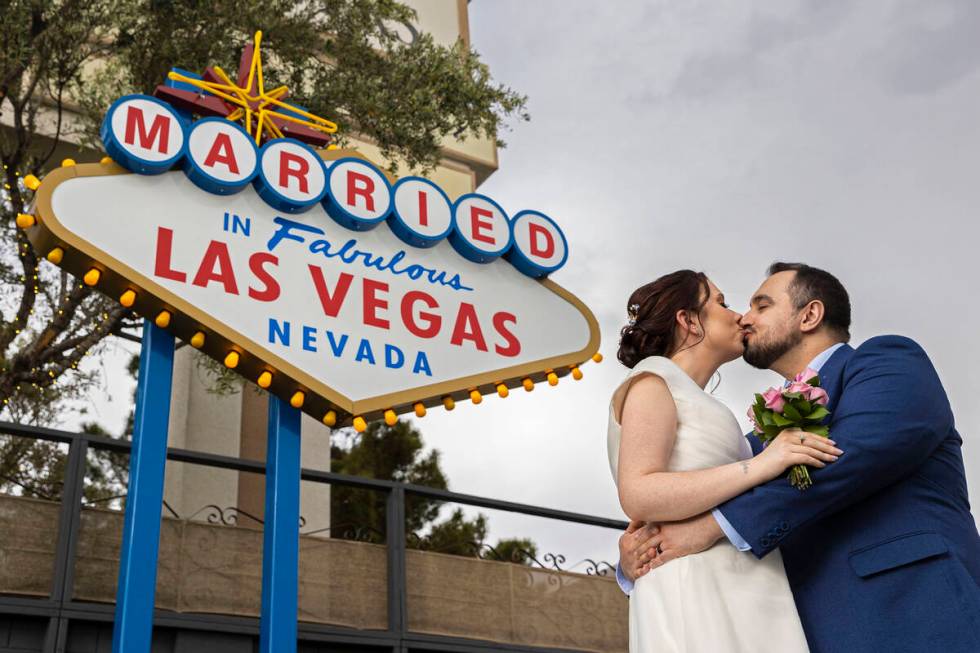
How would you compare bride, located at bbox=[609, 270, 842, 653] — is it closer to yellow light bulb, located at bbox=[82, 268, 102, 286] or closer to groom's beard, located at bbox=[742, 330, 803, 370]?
groom's beard, located at bbox=[742, 330, 803, 370]

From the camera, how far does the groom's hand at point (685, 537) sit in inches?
121

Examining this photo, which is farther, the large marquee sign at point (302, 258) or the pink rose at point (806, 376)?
the large marquee sign at point (302, 258)

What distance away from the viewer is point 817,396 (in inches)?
117

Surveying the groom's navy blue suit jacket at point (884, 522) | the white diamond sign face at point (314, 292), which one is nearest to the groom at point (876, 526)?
the groom's navy blue suit jacket at point (884, 522)

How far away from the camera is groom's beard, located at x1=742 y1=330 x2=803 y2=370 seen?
135 inches

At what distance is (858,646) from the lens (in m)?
2.85

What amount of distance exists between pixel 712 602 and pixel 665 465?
41cm

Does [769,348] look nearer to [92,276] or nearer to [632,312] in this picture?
[632,312]

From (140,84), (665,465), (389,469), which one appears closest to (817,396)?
(665,465)

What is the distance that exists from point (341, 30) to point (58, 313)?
3902 millimetres

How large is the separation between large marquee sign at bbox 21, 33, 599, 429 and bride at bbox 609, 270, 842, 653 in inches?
134

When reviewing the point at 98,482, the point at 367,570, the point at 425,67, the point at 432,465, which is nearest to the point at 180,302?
the point at 367,570

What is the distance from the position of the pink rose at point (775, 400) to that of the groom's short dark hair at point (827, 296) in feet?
A: 1.62

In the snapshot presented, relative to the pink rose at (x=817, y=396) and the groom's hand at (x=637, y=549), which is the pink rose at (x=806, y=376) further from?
the groom's hand at (x=637, y=549)
